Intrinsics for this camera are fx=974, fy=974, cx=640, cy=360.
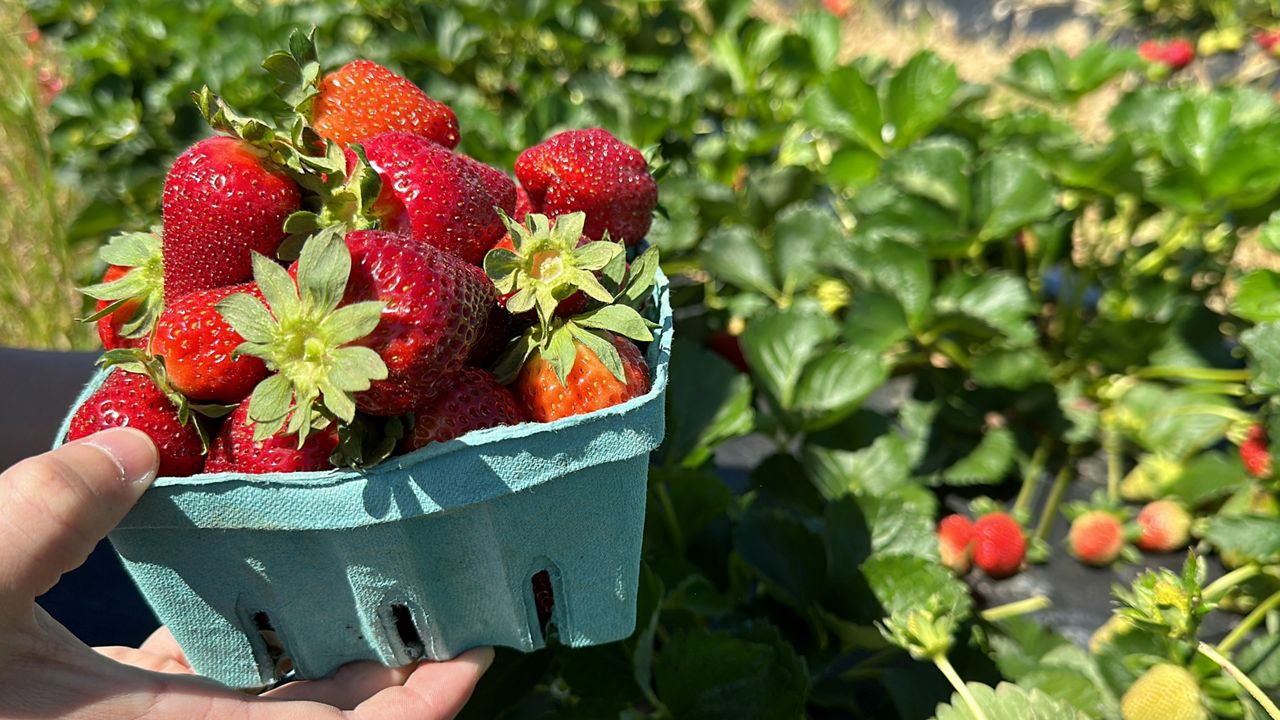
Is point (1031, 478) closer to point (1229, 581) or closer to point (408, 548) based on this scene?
point (1229, 581)

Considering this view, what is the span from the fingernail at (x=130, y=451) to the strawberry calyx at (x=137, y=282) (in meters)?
0.12

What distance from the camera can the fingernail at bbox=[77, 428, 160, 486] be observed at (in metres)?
0.61

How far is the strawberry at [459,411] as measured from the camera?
0.65 meters

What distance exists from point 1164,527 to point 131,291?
4.60 ft

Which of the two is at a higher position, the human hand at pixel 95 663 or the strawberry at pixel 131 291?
the strawberry at pixel 131 291

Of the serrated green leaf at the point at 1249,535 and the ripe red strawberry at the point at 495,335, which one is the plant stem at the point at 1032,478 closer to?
the serrated green leaf at the point at 1249,535

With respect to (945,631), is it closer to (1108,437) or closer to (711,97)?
(1108,437)

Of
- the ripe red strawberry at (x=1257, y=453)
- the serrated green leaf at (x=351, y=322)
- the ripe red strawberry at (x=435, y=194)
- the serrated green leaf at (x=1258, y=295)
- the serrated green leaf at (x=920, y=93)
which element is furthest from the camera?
the serrated green leaf at (x=920, y=93)

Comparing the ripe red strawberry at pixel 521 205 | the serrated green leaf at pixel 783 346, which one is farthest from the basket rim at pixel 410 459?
the serrated green leaf at pixel 783 346

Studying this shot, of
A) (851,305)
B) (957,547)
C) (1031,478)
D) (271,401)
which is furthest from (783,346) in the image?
(271,401)

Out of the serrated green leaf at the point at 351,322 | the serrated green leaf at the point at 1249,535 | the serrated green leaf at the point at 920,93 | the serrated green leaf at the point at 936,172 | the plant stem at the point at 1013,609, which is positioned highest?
the serrated green leaf at the point at 351,322

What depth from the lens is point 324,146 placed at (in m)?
0.72

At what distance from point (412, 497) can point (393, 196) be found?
0.23 meters

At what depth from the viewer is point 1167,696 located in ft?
3.13
